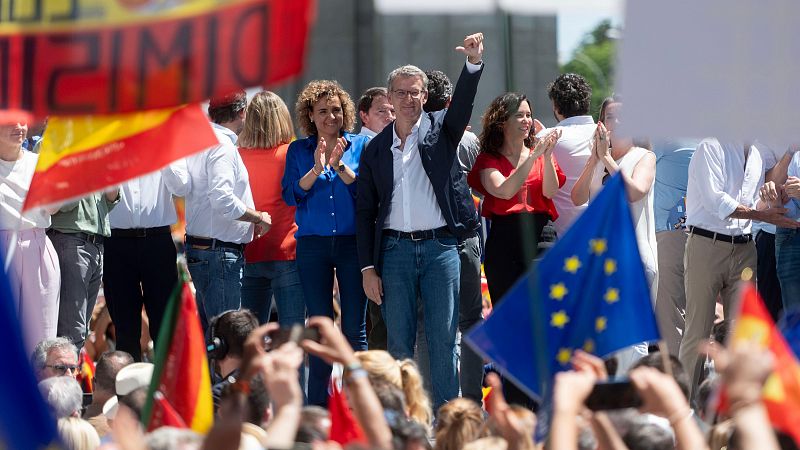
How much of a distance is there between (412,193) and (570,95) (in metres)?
1.37

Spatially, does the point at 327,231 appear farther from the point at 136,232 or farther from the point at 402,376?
the point at 402,376

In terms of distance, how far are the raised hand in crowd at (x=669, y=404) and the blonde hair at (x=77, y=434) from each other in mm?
2415

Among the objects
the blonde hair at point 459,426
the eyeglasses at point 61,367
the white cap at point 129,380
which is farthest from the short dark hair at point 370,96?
the blonde hair at point 459,426

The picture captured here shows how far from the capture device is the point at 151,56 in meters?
4.92

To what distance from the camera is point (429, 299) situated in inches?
301

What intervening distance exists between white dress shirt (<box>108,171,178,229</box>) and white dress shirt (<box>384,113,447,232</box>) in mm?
1399

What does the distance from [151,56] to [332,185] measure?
3.28 m

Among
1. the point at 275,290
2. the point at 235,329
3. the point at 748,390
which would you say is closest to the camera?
the point at 748,390

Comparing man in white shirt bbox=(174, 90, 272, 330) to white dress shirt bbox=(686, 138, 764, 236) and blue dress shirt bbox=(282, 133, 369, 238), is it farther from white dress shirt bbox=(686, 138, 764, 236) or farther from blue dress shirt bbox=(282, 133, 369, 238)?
white dress shirt bbox=(686, 138, 764, 236)

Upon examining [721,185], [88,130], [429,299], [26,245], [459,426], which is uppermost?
[88,130]

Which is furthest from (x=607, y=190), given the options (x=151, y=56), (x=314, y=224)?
(x=314, y=224)

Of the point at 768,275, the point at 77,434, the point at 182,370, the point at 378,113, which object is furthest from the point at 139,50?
the point at 768,275

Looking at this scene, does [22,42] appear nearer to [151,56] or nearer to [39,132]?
[151,56]

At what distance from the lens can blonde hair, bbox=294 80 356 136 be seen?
8.28 meters
